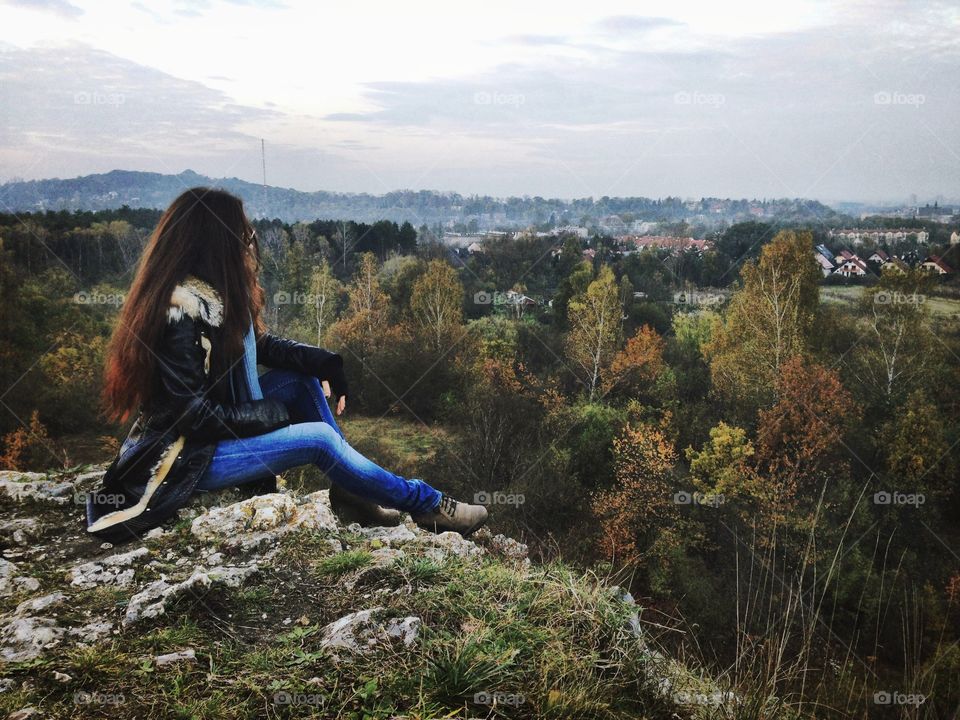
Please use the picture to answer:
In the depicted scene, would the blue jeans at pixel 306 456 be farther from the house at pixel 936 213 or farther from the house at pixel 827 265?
the house at pixel 936 213

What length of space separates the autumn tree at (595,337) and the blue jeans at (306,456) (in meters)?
28.8

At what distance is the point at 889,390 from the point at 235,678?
3455cm

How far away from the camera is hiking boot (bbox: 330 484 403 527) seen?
3.82m

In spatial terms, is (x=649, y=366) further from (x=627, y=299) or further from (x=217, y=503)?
(x=217, y=503)

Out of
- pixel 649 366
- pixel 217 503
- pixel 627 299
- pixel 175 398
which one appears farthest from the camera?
pixel 627 299

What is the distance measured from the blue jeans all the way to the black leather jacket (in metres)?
0.08

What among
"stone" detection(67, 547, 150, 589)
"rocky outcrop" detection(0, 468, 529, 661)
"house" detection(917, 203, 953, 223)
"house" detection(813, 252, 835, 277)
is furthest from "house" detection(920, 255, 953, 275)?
"stone" detection(67, 547, 150, 589)

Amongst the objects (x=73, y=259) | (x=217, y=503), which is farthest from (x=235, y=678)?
(x=73, y=259)

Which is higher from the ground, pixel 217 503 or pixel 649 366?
pixel 217 503

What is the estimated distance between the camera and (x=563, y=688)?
2127mm

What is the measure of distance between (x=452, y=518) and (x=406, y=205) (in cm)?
4507

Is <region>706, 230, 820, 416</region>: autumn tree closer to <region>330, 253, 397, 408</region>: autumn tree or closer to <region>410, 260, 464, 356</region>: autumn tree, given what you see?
<region>410, 260, 464, 356</region>: autumn tree

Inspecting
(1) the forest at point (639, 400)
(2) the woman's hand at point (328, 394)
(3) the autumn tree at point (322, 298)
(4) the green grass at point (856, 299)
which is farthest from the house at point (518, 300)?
(2) the woman's hand at point (328, 394)

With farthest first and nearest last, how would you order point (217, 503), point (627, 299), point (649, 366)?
point (627, 299)
point (649, 366)
point (217, 503)
